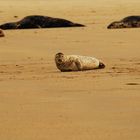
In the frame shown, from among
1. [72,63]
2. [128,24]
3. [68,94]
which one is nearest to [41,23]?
[128,24]

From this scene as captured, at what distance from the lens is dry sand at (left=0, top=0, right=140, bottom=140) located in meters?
5.88

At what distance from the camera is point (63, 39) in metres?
15.3

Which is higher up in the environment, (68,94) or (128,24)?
(68,94)

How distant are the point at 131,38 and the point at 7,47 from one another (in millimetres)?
3093

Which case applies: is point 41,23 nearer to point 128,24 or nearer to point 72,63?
point 128,24

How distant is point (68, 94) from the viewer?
25.3 ft

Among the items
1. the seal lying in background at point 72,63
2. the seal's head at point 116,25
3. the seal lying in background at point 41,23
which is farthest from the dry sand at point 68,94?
the seal lying in background at point 41,23

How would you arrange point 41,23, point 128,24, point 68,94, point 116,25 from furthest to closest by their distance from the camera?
point 41,23 < point 128,24 < point 116,25 < point 68,94

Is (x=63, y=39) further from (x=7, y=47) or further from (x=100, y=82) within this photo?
(x=100, y=82)

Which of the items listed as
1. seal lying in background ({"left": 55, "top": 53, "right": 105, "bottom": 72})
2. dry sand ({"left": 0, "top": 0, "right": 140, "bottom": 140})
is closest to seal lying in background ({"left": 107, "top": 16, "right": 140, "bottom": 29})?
dry sand ({"left": 0, "top": 0, "right": 140, "bottom": 140})

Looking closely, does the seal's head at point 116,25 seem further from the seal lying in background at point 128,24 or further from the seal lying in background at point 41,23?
the seal lying in background at point 41,23

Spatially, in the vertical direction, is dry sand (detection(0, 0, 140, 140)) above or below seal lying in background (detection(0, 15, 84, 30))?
above

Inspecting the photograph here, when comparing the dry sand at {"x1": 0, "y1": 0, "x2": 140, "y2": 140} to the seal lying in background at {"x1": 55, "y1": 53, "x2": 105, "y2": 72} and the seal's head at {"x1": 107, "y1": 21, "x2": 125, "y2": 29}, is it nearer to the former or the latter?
the seal lying in background at {"x1": 55, "y1": 53, "x2": 105, "y2": 72}

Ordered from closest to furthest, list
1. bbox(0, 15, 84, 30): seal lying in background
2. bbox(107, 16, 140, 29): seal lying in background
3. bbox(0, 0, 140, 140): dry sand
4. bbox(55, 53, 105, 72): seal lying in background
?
1. bbox(0, 0, 140, 140): dry sand
2. bbox(55, 53, 105, 72): seal lying in background
3. bbox(107, 16, 140, 29): seal lying in background
4. bbox(0, 15, 84, 30): seal lying in background
